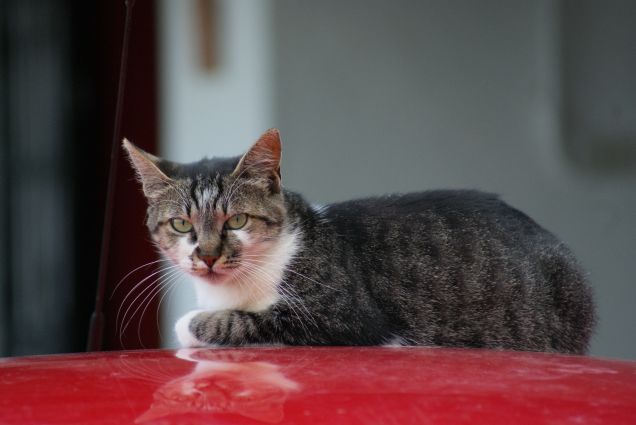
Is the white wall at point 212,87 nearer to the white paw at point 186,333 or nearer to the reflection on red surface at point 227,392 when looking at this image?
the white paw at point 186,333

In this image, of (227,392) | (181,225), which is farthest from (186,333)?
(227,392)

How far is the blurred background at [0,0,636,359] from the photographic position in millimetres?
4277

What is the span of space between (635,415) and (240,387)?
1.29 feet

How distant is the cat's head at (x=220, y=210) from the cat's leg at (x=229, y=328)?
11 cm

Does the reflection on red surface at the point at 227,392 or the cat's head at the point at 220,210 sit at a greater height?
the cat's head at the point at 220,210

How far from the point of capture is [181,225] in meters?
2.19

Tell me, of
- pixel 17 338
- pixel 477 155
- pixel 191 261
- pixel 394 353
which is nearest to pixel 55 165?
pixel 17 338

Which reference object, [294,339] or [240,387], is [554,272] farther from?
[240,387]

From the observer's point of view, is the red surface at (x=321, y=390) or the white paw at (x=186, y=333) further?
the white paw at (x=186, y=333)

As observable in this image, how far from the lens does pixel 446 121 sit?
14.7 feet

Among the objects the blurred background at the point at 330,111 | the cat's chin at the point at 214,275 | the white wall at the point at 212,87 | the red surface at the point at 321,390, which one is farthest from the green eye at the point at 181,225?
the blurred background at the point at 330,111

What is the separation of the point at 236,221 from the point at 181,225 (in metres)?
0.12

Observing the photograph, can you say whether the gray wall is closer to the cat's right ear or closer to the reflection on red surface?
the cat's right ear

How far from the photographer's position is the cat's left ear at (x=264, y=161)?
2.11 metres
